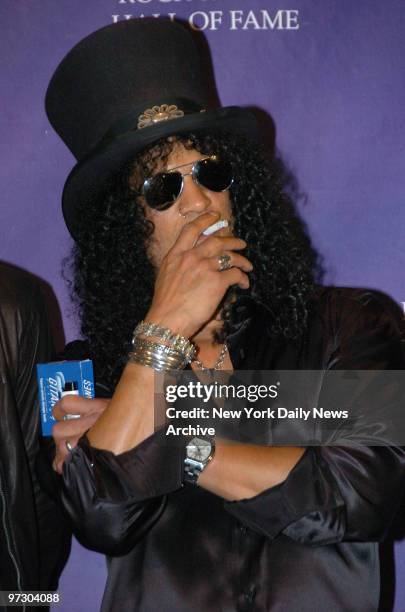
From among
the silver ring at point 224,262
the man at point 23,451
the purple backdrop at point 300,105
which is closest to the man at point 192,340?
the silver ring at point 224,262

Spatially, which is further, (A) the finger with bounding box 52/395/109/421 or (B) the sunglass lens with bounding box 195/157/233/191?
(B) the sunglass lens with bounding box 195/157/233/191

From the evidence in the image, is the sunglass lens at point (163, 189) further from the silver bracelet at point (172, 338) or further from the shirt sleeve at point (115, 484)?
the shirt sleeve at point (115, 484)

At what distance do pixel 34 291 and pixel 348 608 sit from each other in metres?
0.97

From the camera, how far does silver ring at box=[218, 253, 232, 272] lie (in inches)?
49.6

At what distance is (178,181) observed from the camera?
1379 millimetres

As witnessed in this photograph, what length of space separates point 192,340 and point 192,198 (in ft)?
0.96

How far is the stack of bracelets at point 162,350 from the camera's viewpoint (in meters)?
1.18

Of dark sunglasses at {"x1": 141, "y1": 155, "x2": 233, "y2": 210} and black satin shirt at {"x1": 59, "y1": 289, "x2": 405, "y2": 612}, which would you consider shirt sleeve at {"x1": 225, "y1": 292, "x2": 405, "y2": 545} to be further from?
dark sunglasses at {"x1": 141, "y1": 155, "x2": 233, "y2": 210}

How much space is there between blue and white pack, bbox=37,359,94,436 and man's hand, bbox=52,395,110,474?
31 mm

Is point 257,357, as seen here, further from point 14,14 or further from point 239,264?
point 14,14

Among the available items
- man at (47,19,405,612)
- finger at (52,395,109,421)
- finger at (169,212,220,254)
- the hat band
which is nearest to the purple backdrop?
man at (47,19,405,612)

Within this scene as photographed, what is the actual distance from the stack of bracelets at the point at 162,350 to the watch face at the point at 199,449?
13 cm

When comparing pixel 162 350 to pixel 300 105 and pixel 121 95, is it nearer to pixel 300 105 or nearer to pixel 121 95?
pixel 121 95

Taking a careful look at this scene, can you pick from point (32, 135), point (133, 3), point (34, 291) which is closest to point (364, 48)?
point (133, 3)
